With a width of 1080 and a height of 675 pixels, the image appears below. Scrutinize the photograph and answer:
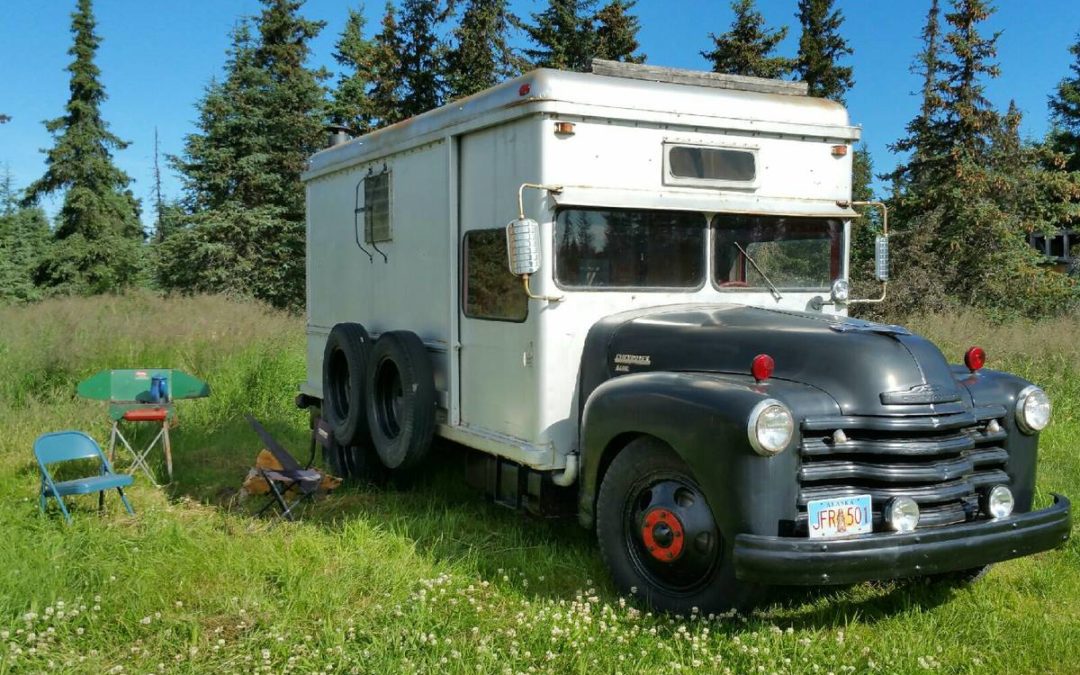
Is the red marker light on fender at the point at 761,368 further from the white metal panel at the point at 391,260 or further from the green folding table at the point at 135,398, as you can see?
the green folding table at the point at 135,398

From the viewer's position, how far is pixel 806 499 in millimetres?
4070

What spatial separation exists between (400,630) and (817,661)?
6.18 feet

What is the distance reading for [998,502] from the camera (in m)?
4.42

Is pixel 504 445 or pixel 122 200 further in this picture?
pixel 122 200

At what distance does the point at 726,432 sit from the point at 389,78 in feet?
86.9

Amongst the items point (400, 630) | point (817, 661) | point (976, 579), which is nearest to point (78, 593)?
point (400, 630)

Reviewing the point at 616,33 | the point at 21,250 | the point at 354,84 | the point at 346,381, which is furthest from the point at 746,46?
the point at 21,250

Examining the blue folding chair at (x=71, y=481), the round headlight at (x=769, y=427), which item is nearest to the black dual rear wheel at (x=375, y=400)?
the blue folding chair at (x=71, y=481)

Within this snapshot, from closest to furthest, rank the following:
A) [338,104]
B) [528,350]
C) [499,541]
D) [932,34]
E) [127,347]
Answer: [528,350] → [499,541] → [127,347] → [932,34] → [338,104]

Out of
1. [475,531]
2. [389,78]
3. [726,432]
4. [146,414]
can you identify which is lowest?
[475,531]

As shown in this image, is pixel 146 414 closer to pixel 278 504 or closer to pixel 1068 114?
pixel 278 504

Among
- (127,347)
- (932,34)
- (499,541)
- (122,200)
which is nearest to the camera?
(499,541)

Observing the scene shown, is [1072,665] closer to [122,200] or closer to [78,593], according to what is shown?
[78,593]

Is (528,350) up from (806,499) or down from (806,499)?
up
